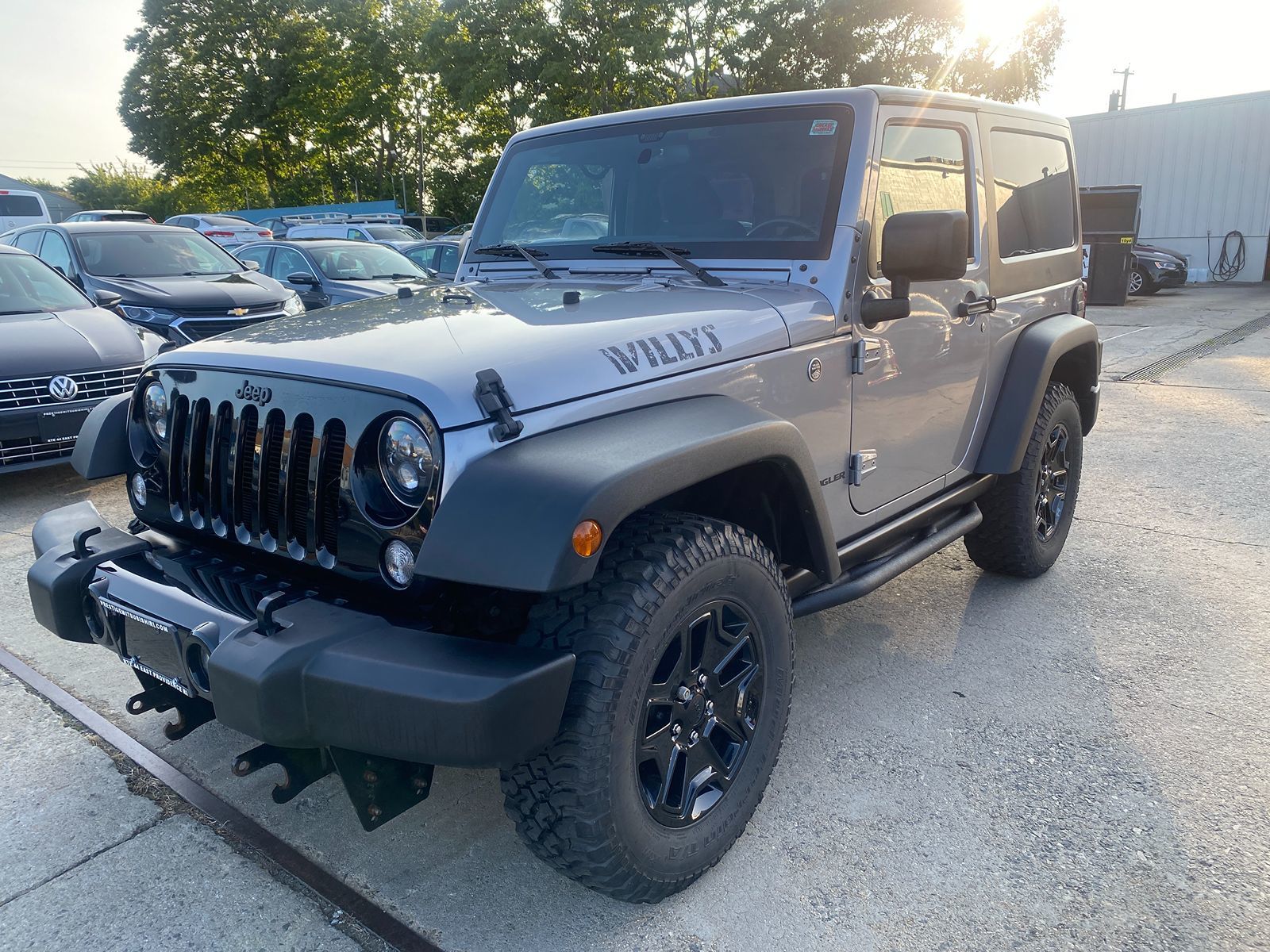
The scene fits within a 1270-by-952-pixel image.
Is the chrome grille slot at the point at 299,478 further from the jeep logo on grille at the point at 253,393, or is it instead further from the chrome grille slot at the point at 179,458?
the chrome grille slot at the point at 179,458

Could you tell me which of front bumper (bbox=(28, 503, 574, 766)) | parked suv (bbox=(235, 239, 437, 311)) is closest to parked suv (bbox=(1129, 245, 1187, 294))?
parked suv (bbox=(235, 239, 437, 311))

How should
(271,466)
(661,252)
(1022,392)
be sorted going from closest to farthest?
(271,466), (661,252), (1022,392)

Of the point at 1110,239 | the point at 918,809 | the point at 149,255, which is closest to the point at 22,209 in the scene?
the point at 149,255

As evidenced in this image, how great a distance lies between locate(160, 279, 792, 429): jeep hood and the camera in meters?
2.00

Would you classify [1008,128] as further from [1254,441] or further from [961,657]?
[1254,441]

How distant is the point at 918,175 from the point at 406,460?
2.06m

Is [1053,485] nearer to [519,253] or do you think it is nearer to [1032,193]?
[1032,193]

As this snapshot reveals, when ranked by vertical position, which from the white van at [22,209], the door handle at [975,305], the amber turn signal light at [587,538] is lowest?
the amber turn signal light at [587,538]

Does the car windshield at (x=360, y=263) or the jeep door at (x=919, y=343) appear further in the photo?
the car windshield at (x=360, y=263)

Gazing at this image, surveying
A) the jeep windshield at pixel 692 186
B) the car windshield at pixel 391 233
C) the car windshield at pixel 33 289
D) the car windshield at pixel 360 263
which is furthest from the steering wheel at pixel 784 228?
the car windshield at pixel 391 233

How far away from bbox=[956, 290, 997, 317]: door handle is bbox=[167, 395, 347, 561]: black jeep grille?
2.23m

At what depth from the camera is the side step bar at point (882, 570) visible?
278cm

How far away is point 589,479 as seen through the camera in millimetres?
1792

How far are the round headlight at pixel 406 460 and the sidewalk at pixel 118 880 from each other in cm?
103
